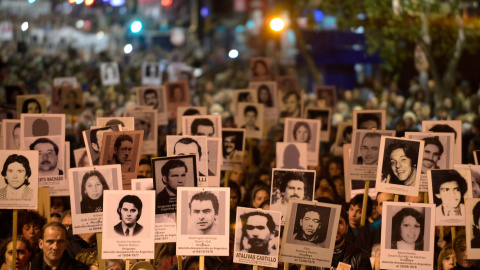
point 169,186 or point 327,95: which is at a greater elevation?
point 327,95

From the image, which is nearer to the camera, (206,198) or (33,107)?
(206,198)

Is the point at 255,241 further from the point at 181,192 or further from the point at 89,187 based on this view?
the point at 89,187

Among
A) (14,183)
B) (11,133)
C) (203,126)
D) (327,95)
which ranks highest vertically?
(327,95)

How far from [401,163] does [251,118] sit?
17.3ft

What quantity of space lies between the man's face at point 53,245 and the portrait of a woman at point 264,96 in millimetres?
8431

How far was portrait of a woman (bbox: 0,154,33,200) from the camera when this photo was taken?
839 cm

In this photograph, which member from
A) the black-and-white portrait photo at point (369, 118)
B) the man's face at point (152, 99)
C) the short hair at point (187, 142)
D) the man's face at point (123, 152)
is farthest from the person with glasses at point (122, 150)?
the man's face at point (152, 99)

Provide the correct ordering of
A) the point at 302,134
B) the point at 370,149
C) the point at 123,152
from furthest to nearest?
the point at 302,134, the point at 370,149, the point at 123,152

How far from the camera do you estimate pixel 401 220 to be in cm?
782

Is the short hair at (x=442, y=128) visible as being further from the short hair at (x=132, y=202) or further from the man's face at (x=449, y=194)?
the short hair at (x=132, y=202)

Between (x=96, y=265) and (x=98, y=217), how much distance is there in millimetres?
442

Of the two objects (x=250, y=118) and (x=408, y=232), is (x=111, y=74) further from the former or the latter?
(x=408, y=232)

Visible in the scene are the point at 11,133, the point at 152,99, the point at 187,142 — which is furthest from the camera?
the point at 152,99

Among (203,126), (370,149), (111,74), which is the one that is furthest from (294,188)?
(111,74)
